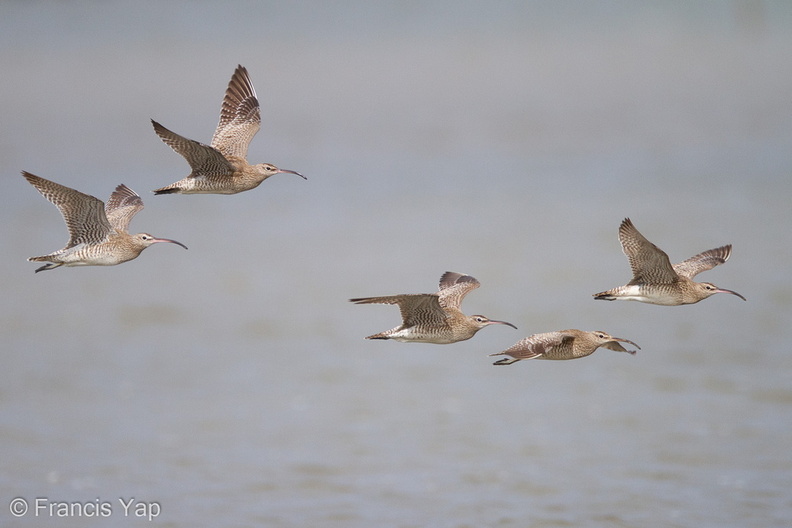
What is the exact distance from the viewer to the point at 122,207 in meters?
15.2

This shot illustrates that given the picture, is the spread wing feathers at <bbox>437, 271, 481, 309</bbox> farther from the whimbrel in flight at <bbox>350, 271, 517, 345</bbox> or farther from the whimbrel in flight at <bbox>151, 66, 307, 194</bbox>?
the whimbrel in flight at <bbox>151, 66, 307, 194</bbox>

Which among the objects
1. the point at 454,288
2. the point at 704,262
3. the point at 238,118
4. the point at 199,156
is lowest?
the point at 454,288

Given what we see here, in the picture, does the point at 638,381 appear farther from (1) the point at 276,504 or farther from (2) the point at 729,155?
(2) the point at 729,155

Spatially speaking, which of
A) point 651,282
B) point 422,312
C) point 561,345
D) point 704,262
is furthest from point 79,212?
point 704,262

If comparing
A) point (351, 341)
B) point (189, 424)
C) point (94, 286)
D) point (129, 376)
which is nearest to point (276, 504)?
point (189, 424)

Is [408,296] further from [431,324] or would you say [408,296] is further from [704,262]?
[704,262]

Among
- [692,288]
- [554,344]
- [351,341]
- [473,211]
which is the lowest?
[554,344]

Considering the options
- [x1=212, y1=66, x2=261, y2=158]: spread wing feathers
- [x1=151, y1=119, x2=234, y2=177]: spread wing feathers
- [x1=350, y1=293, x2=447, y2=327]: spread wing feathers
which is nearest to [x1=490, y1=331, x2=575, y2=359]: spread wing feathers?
[x1=350, y1=293, x2=447, y2=327]: spread wing feathers

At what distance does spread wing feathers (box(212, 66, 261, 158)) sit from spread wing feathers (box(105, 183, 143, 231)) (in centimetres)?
119

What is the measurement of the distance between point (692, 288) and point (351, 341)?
53206 mm

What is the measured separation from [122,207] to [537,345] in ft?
18.6

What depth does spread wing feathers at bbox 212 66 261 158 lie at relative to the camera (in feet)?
51.9

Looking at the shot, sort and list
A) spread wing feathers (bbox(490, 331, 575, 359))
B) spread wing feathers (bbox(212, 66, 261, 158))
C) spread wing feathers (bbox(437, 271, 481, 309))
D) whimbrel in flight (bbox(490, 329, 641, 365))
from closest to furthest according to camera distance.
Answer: spread wing feathers (bbox(490, 331, 575, 359)), whimbrel in flight (bbox(490, 329, 641, 365)), spread wing feathers (bbox(437, 271, 481, 309)), spread wing feathers (bbox(212, 66, 261, 158))

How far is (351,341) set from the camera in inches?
2613
